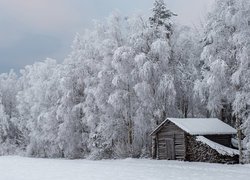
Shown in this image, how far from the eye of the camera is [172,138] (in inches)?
1500

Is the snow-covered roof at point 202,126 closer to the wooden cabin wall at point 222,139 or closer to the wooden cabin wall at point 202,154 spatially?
the wooden cabin wall at point 222,139

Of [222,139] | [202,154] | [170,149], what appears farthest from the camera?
[170,149]

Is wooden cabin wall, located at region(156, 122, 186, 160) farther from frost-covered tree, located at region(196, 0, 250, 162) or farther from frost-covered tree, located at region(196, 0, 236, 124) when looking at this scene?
frost-covered tree, located at region(196, 0, 236, 124)

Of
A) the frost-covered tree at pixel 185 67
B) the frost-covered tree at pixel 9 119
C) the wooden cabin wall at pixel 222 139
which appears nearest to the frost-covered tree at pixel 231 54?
the wooden cabin wall at pixel 222 139

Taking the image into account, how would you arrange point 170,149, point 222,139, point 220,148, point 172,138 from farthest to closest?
1. point 170,149
2. point 172,138
3. point 222,139
4. point 220,148

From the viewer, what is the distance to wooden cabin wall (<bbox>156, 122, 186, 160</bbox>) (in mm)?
36938

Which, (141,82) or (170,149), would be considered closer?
(170,149)

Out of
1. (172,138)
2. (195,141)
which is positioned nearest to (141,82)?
(172,138)

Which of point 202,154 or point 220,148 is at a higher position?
point 220,148

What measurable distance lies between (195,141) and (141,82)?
9609mm

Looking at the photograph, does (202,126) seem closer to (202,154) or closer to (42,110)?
(202,154)

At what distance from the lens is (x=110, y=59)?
45.5 metres

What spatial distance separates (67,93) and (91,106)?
4.35 metres

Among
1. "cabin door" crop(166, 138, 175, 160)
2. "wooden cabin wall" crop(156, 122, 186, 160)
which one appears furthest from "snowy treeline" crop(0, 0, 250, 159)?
"cabin door" crop(166, 138, 175, 160)
